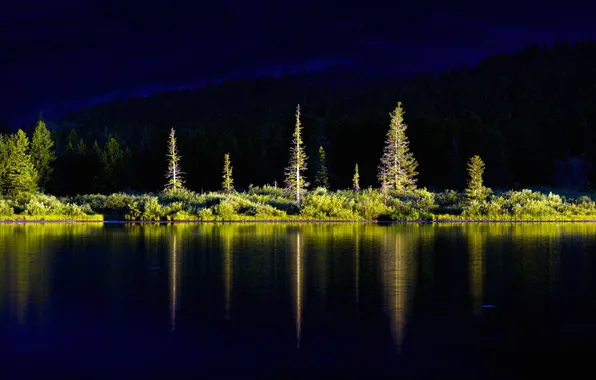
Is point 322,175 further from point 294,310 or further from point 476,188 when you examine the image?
point 294,310

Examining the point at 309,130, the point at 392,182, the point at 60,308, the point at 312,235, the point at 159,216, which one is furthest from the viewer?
the point at 309,130

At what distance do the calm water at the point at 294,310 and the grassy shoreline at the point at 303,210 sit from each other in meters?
20.7

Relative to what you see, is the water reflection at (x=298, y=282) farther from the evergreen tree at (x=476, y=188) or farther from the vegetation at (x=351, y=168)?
the evergreen tree at (x=476, y=188)

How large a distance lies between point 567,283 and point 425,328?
7.63 metres

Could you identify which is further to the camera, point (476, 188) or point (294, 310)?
point (476, 188)

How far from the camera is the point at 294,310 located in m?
15.7

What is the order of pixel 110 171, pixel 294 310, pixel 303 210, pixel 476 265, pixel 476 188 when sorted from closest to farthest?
pixel 294 310 < pixel 476 265 < pixel 303 210 < pixel 476 188 < pixel 110 171

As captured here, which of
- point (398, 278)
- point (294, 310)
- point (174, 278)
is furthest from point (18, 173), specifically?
point (294, 310)

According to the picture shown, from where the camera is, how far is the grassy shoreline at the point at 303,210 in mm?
50594

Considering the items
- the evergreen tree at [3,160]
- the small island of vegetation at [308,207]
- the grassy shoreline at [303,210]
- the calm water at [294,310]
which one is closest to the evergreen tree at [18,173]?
the evergreen tree at [3,160]

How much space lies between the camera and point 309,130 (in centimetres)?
10431

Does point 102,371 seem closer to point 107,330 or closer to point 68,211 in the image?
point 107,330

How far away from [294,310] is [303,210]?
3668cm

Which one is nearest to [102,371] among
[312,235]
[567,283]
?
[567,283]
